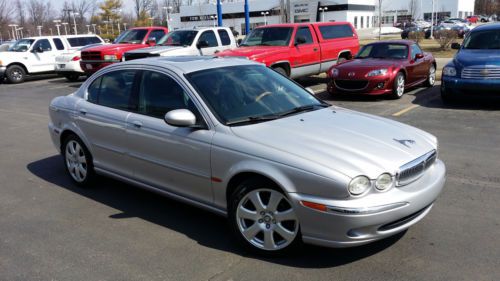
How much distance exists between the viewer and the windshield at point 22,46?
2023 cm

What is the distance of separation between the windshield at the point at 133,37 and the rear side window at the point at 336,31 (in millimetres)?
7459

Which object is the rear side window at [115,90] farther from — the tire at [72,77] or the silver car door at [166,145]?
the tire at [72,77]

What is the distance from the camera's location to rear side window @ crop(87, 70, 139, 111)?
4867 millimetres

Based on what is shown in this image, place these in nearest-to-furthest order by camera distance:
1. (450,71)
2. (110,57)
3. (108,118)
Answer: (108,118) → (450,71) → (110,57)

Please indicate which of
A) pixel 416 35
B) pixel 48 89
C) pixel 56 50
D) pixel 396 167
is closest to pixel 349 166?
pixel 396 167

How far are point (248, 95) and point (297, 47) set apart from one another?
909 centimetres

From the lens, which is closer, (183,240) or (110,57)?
(183,240)

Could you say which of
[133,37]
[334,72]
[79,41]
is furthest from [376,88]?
[79,41]

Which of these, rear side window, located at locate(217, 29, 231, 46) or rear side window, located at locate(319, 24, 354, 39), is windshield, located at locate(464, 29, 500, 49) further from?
rear side window, located at locate(217, 29, 231, 46)

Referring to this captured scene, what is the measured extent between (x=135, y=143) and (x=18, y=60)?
1788cm

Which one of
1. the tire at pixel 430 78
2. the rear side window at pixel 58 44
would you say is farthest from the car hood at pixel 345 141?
the rear side window at pixel 58 44

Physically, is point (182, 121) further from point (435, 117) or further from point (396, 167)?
point (435, 117)

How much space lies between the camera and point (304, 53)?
13352mm

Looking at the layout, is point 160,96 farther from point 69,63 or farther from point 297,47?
point 69,63
